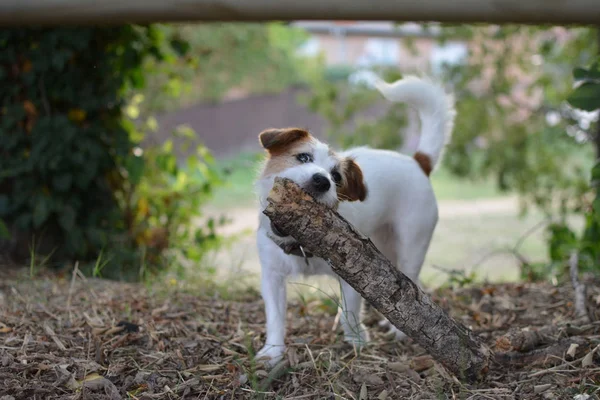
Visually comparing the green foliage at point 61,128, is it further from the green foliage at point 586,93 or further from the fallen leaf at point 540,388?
the fallen leaf at point 540,388

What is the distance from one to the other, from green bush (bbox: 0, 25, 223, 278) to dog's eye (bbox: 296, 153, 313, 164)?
1571 mm

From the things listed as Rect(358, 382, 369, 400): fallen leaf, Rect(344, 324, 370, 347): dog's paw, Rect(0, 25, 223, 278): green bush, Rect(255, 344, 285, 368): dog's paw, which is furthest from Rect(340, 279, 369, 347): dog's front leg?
Rect(0, 25, 223, 278): green bush

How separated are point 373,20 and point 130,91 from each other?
3146 mm

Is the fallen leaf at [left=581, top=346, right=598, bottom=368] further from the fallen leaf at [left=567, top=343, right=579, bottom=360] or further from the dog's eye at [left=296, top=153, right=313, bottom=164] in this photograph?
the dog's eye at [left=296, top=153, right=313, bottom=164]

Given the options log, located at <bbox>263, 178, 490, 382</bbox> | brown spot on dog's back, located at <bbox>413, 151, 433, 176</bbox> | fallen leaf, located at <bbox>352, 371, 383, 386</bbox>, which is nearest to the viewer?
log, located at <bbox>263, 178, 490, 382</bbox>

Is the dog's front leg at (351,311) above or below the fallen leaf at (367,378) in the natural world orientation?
above

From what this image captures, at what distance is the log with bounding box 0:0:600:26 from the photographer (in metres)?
2.43

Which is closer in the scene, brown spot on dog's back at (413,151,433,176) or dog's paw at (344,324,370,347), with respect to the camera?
dog's paw at (344,324,370,347)

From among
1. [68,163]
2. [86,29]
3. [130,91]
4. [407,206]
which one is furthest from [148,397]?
[130,91]

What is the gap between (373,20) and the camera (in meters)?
2.62

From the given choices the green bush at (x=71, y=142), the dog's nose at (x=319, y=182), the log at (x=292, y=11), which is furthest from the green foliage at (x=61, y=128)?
the dog's nose at (x=319, y=182)

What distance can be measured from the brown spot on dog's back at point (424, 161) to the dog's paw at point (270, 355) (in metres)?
1.20

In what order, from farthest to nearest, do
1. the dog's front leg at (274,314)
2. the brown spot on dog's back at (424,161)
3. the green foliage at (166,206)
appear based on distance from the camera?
the green foliage at (166,206)
the brown spot on dog's back at (424,161)
the dog's front leg at (274,314)

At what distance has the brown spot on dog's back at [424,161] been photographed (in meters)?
3.43
